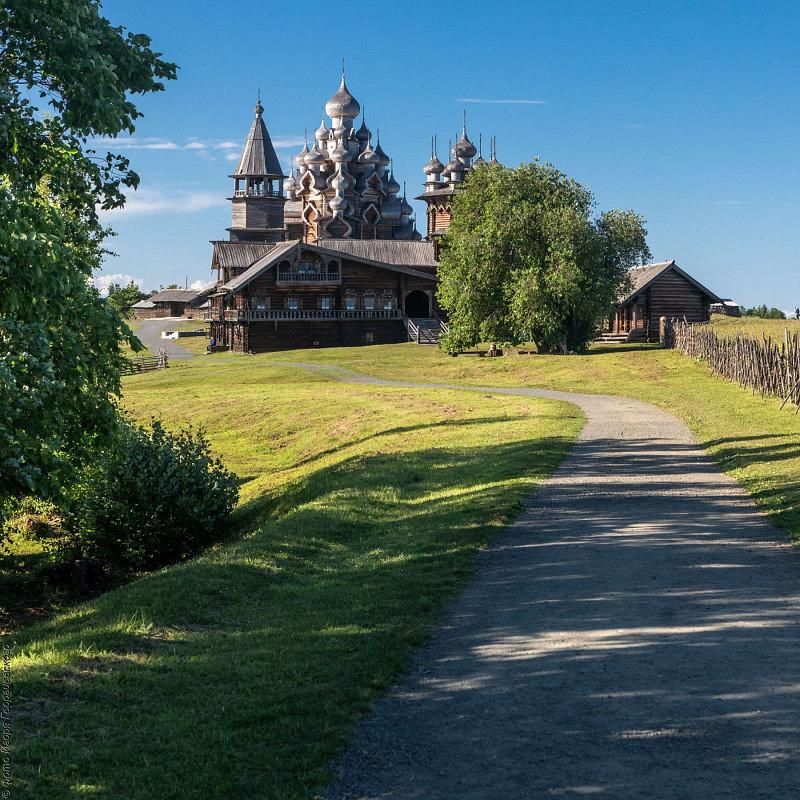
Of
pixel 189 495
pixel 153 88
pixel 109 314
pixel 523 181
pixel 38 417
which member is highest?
pixel 523 181

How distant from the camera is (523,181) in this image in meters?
61.4

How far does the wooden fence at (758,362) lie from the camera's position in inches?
1266

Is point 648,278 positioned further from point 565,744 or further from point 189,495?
point 565,744

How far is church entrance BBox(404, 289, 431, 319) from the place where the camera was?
3351 inches

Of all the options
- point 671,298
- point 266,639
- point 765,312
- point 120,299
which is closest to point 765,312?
point 765,312

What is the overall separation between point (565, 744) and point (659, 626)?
3.08 meters

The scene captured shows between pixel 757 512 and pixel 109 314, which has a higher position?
pixel 109 314

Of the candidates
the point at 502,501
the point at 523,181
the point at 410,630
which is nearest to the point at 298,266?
the point at 523,181

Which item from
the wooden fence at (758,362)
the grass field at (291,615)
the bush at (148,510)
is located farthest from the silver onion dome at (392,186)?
the bush at (148,510)

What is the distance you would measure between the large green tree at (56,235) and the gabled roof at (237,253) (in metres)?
63.7

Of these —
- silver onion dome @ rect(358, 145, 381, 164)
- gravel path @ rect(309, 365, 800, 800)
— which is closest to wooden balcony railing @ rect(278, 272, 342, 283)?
silver onion dome @ rect(358, 145, 381, 164)

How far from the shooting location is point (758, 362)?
1428 inches

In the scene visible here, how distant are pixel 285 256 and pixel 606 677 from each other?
232ft

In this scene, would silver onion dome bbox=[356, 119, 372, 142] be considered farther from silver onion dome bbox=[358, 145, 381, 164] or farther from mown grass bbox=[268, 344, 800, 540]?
mown grass bbox=[268, 344, 800, 540]
